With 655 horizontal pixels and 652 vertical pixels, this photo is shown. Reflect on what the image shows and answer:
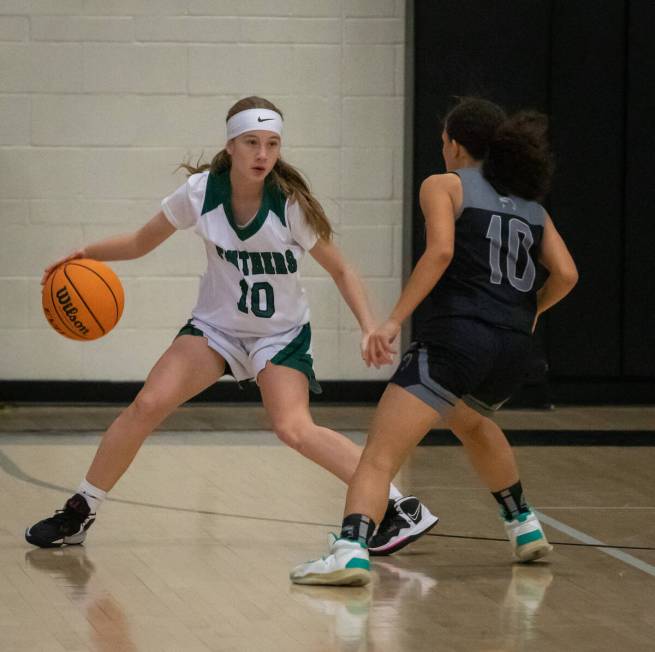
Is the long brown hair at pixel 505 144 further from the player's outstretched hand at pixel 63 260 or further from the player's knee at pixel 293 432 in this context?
the player's outstretched hand at pixel 63 260

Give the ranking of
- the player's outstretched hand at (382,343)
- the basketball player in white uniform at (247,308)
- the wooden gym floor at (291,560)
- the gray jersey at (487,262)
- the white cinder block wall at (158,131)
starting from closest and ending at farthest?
1. the wooden gym floor at (291,560)
2. the player's outstretched hand at (382,343)
3. the gray jersey at (487,262)
4. the basketball player in white uniform at (247,308)
5. the white cinder block wall at (158,131)

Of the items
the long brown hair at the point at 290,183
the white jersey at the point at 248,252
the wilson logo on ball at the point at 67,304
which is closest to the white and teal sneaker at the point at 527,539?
the white jersey at the point at 248,252

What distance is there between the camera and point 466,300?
4672mm

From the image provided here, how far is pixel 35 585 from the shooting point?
4590mm

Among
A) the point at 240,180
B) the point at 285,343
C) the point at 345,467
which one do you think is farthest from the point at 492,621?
→ the point at 240,180

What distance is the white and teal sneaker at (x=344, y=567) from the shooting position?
4.49 m

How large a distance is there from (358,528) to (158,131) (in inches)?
202

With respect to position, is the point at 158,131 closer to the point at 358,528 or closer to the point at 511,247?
the point at 511,247

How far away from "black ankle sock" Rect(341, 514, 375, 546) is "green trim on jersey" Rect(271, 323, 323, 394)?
0.74 m

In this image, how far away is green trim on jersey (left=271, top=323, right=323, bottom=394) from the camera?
5.16m

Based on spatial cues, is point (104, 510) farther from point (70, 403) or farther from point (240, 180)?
point (70, 403)

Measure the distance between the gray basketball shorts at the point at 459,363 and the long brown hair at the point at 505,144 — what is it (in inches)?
19.1

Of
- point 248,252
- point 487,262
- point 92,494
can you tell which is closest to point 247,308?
point 248,252

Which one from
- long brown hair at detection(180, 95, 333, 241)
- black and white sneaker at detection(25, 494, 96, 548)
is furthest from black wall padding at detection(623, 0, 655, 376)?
black and white sneaker at detection(25, 494, 96, 548)
